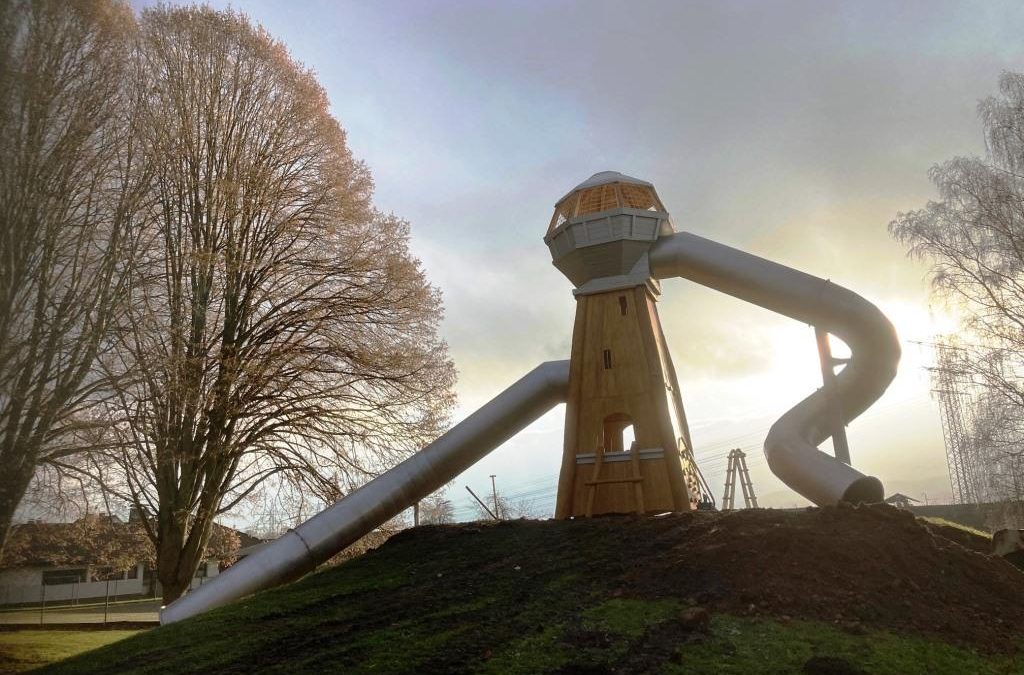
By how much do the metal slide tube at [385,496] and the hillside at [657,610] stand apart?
1804mm

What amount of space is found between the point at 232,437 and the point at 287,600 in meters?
4.83

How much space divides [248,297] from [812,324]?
1236cm

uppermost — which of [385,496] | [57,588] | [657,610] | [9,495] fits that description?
[9,495]

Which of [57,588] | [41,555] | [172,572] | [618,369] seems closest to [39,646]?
[41,555]

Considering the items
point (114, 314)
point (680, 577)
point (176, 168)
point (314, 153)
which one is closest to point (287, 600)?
point (114, 314)

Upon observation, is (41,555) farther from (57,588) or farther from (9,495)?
(57,588)

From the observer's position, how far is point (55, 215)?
10289 mm

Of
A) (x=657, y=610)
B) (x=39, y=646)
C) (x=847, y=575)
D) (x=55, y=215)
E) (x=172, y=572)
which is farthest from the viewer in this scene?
(x=172, y=572)

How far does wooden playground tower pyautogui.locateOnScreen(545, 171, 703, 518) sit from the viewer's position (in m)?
13.3

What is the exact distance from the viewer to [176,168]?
1466cm

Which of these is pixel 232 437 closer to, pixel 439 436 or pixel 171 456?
pixel 171 456

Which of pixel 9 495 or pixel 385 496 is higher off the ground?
pixel 9 495

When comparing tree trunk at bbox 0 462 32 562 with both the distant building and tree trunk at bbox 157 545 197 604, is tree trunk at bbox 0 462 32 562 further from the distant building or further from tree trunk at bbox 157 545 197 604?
tree trunk at bbox 157 545 197 604

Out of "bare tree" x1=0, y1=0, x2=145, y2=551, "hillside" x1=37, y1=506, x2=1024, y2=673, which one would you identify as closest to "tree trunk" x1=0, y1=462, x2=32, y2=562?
"bare tree" x1=0, y1=0, x2=145, y2=551
